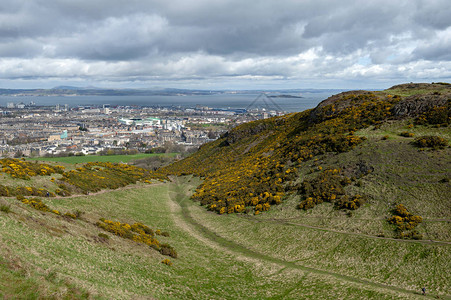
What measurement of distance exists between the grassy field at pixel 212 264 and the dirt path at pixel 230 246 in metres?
0.10

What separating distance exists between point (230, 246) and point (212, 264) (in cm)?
482

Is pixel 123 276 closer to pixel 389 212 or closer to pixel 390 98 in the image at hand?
A: pixel 389 212

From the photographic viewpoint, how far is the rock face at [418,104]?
44.4 meters

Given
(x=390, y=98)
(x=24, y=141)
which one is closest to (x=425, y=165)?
(x=390, y=98)

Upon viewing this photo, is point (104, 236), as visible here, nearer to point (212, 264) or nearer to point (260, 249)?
point (212, 264)

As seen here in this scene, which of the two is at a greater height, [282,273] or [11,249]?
[11,249]

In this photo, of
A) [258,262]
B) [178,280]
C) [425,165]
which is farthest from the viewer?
[425,165]

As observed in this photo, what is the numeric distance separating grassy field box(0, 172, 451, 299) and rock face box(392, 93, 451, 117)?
29.1 m

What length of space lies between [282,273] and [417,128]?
106ft

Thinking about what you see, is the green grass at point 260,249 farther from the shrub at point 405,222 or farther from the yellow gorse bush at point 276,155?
the yellow gorse bush at point 276,155

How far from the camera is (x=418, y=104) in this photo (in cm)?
4562

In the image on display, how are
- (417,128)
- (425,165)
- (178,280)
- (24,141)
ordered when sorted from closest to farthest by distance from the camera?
(178,280) → (425,165) → (417,128) → (24,141)

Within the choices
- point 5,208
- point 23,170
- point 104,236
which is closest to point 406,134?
point 104,236

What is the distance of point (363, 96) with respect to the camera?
60.0 m
